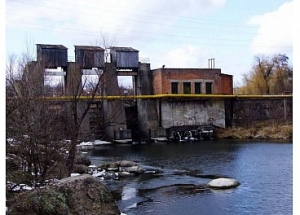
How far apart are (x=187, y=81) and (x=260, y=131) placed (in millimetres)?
5802

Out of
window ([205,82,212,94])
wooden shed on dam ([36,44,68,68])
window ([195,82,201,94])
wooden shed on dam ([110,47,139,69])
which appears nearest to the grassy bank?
window ([205,82,212,94])

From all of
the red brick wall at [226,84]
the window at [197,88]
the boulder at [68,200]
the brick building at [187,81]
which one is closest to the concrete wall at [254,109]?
the red brick wall at [226,84]

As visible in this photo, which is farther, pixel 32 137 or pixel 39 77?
pixel 39 77

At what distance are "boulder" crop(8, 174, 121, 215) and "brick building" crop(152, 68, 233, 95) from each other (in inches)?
765

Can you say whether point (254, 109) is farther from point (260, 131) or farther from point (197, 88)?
point (197, 88)

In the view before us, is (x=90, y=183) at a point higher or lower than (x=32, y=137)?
lower

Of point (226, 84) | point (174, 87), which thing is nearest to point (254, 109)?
point (226, 84)

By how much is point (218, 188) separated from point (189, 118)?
53.4 feet

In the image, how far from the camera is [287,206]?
7281 millimetres

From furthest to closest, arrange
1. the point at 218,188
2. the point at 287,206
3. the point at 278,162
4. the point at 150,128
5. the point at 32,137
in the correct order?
the point at 150,128, the point at 278,162, the point at 218,188, the point at 287,206, the point at 32,137

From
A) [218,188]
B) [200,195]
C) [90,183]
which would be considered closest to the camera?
[90,183]
